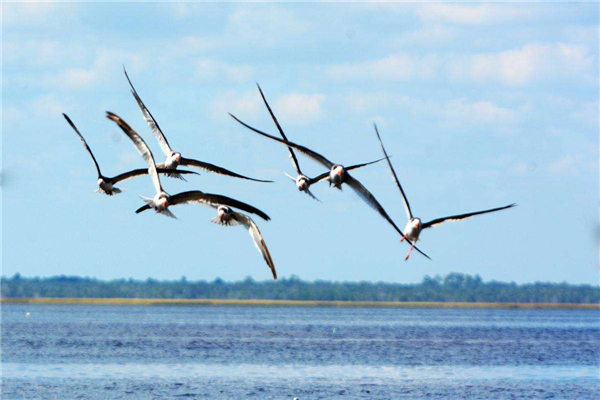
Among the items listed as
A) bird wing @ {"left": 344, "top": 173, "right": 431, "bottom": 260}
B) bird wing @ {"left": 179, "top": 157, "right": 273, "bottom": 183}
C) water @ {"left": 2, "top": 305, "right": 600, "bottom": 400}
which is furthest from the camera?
water @ {"left": 2, "top": 305, "right": 600, "bottom": 400}

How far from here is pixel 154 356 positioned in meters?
93.2

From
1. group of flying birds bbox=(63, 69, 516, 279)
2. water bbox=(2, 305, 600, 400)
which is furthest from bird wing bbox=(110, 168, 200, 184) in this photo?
water bbox=(2, 305, 600, 400)

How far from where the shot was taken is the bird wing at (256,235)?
16.0 metres

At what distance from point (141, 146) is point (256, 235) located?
8.63ft

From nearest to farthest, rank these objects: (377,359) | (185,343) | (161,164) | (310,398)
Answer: (161,164)
(310,398)
(377,359)
(185,343)

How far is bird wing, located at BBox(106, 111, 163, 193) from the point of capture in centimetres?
1645

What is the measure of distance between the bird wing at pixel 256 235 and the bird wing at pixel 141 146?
55.1 inches

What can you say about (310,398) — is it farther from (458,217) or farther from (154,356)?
(458,217)

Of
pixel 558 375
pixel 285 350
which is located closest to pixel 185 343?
pixel 285 350

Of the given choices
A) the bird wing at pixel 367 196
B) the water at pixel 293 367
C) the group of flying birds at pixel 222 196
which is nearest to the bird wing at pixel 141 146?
the group of flying birds at pixel 222 196

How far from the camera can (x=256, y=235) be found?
1655cm

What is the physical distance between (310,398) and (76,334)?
81.3 m

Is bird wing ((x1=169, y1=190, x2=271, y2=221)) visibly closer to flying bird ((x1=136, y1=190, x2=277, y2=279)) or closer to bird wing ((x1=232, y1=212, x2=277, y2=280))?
flying bird ((x1=136, y1=190, x2=277, y2=279))

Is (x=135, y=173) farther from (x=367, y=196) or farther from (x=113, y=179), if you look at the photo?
(x=367, y=196)
